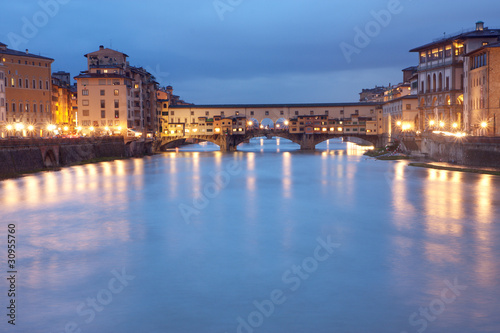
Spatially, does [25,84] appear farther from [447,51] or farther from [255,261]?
[255,261]

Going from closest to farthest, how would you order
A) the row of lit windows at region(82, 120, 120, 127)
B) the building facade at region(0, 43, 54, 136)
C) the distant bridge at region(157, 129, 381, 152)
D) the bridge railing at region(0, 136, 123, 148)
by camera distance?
the bridge railing at region(0, 136, 123, 148), the building facade at region(0, 43, 54, 136), the row of lit windows at region(82, 120, 120, 127), the distant bridge at region(157, 129, 381, 152)

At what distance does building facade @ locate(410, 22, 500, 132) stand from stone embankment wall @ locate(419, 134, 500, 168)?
4.35 meters

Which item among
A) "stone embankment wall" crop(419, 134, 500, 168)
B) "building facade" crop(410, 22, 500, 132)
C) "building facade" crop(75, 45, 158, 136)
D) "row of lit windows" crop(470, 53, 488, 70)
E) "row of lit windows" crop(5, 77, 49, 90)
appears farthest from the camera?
"building facade" crop(75, 45, 158, 136)

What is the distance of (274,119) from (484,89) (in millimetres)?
54402

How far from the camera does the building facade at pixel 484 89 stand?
48031 millimetres

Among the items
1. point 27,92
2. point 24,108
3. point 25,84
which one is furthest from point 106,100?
point 24,108

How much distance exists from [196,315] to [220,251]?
19.2 feet

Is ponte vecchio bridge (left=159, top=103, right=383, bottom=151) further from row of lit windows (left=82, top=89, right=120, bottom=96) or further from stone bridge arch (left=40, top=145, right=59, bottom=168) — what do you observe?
stone bridge arch (left=40, top=145, right=59, bottom=168)

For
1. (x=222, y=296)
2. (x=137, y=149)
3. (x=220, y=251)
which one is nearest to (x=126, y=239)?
(x=220, y=251)

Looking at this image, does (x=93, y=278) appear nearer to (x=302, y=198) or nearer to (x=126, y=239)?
(x=126, y=239)

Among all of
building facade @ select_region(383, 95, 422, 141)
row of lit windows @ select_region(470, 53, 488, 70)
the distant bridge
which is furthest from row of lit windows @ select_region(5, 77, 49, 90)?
row of lit windows @ select_region(470, 53, 488, 70)

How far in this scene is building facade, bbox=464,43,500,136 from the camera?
48031 mm

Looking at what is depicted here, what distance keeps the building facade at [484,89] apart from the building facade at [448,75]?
2.21 metres

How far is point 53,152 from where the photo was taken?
51.2 m
